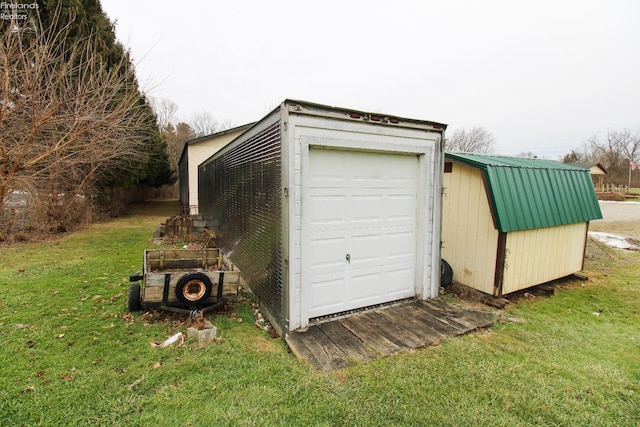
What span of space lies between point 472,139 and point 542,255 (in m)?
41.1

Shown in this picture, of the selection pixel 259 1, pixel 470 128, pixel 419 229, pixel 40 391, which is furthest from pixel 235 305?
pixel 470 128

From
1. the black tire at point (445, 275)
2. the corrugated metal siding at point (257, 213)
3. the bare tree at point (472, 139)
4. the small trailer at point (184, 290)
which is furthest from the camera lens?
the bare tree at point (472, 139)

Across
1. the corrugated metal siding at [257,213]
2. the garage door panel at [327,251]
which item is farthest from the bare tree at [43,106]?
the garage door panel at [327,251]

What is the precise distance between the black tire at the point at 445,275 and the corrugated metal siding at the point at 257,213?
3.10 m

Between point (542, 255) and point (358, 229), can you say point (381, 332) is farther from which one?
point (542, 255)

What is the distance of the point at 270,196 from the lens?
13.4 feet

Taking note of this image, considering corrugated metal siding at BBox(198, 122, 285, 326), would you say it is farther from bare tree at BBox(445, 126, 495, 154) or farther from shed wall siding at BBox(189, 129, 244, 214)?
bare tree at BBox(445, 126, 495, 154)

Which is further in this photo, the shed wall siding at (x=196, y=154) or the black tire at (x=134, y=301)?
the shed wall siding at (x=196, y=154)

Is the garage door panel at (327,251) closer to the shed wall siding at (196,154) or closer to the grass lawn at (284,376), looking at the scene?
the grass lawn at (284,376)

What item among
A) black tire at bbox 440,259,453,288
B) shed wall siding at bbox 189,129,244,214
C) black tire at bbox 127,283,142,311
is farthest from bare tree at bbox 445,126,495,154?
black tire at bbox 127,283,142,311

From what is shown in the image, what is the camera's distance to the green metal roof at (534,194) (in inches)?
192

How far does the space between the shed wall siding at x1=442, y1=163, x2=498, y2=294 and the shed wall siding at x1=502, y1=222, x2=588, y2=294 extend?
0.29 metres

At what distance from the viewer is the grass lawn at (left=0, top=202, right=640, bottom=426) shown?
7.93 ft

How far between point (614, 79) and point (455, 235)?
481 inches
